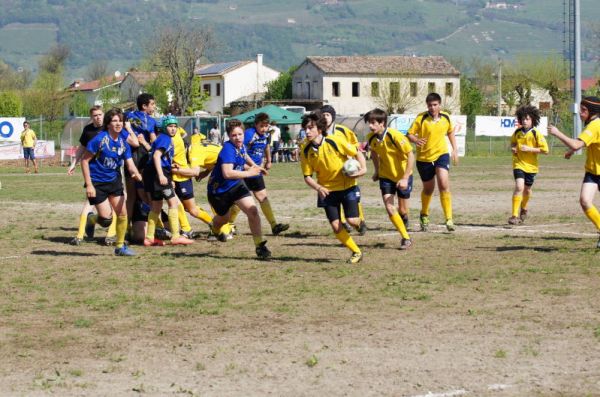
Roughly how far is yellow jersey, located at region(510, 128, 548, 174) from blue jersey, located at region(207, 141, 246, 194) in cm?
605

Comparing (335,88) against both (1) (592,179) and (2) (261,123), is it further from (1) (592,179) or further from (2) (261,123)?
(1) (592,179)

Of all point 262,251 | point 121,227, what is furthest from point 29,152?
point 262,251

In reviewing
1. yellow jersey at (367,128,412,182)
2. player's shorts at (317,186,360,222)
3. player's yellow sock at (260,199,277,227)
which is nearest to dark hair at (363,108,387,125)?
yellow jersey at (367,128,412,182)

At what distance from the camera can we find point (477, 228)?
17.5 meters

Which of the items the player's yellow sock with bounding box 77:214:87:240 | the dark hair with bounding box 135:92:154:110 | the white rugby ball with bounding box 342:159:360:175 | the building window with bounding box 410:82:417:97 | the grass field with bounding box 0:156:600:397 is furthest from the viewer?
the building window with bounding box 410:82:417:97

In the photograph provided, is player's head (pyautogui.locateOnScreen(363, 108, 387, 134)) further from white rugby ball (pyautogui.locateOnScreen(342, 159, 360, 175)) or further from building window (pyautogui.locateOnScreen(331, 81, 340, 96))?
building window (pyautogui.locateOnScreen(331, 81, 340, 96))

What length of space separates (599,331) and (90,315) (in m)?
4.59

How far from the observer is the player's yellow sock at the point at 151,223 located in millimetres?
15734

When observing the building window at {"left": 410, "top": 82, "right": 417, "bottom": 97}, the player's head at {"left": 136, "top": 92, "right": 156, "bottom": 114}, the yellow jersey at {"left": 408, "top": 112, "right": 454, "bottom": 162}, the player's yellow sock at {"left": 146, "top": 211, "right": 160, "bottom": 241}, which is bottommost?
the player's yellow sock at {"left": 146, "top": 211, "right": 160, "bottom": 241}

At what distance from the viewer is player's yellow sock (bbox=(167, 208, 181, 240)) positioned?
1566 cm

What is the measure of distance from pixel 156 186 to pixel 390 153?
3347mm

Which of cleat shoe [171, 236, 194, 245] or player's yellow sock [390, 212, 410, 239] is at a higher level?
player's yellow sock [390, 212, 410, 239]

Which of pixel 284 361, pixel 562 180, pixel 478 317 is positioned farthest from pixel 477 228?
pixel 562 180

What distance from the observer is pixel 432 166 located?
17.0 meters
